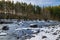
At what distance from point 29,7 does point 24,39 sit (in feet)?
53.0

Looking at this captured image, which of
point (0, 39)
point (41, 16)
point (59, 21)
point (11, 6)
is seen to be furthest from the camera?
point (11, 6)

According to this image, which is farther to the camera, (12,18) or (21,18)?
(21,18)

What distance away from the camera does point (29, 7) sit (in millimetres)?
20328

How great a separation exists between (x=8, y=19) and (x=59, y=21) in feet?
14.4

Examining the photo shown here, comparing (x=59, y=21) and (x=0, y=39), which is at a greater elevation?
(x=0, y=39)

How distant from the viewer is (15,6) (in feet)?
68.2

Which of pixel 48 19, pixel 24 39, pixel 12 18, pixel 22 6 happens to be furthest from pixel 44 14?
pixel 24 39

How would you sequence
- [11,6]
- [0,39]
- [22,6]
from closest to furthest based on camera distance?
[0,39], [11,6], [22,6]

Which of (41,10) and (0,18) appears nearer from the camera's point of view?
(0,18)

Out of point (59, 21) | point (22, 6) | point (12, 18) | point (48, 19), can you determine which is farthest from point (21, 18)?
point (22, 6)

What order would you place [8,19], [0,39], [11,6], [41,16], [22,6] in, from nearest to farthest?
1. [0,39]
2. [8,19]
3. [41,16]
4. [11,6]
5. [22,6]

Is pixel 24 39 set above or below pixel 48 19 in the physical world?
above

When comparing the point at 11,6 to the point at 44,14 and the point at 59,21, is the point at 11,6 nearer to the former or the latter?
the point at 44,14

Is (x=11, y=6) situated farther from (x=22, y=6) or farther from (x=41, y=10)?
(x=41, y=10)
